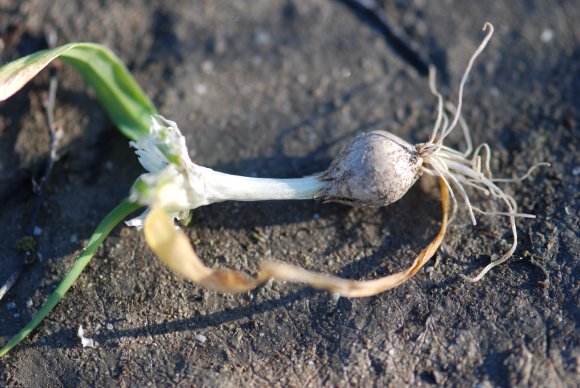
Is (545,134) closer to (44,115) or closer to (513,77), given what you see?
(513,77)

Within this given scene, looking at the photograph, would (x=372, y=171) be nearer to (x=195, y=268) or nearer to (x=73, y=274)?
(x=195, y=268)

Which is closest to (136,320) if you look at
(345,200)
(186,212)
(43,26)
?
(186,212)

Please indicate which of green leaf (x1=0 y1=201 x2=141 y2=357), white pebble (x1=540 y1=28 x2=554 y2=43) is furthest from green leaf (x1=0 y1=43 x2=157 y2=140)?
white pebble (x1=540 y1=28 x2=554 y2=43)

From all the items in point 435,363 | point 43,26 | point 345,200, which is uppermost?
point 43,26

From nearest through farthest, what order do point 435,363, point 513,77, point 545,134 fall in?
point 435,363, point 545,134, point 513,77

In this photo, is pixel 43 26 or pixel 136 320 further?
pixel 43 26

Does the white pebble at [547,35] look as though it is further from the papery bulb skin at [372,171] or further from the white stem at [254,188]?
the white stem at [254,188]

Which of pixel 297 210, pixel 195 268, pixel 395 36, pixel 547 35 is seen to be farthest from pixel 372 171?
pixel 547 35

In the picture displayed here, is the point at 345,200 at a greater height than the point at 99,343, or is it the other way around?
the point at 345,200
